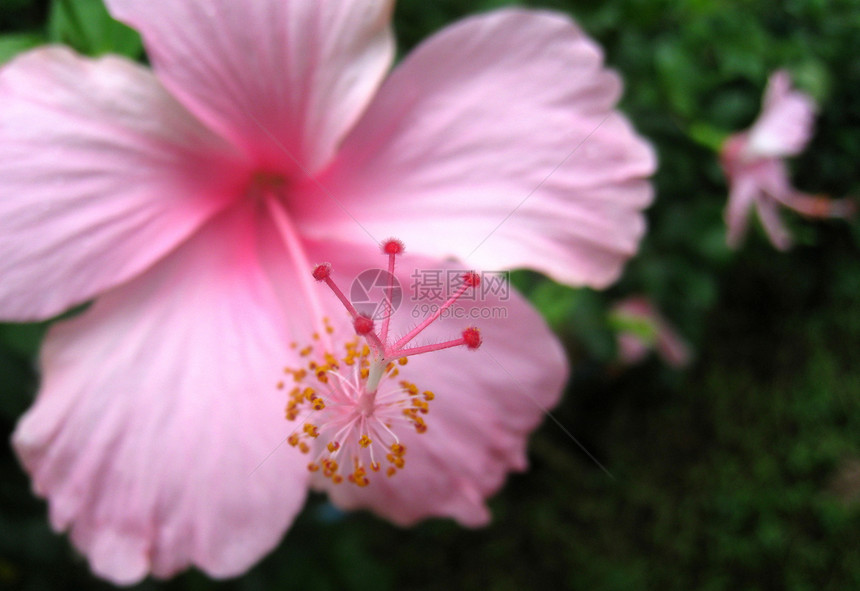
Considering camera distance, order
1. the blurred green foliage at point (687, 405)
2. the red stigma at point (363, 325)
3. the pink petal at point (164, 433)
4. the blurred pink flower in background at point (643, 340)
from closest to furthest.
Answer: the red stigma at point (363, 325)
the pink petal at point (164, 433)
the blurred green foliage at point (687, 405)
the blurred pink flower in background at point (643, 340)

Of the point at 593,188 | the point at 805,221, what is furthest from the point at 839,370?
the point at 593,188

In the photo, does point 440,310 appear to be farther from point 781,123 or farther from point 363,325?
point 781,123

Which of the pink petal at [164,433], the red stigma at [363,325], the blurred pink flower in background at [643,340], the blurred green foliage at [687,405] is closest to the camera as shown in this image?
the red stigma at [363,325]

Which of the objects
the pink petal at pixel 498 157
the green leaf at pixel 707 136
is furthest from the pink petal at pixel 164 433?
the green leaf at pixel 707 136

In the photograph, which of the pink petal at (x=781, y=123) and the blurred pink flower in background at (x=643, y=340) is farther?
the blurred pink flower in background at (x=643, y=340)

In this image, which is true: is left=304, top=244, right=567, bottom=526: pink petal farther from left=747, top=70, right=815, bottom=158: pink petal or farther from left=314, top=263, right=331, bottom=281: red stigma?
left=747, top=70, right=815, bottom=158: pink petal

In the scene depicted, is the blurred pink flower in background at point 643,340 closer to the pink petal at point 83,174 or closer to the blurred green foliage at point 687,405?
the blurred green foliage at point 687,405

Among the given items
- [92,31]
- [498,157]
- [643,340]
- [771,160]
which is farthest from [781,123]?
[92,31]

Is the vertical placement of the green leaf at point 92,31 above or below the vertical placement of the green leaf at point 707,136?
above
